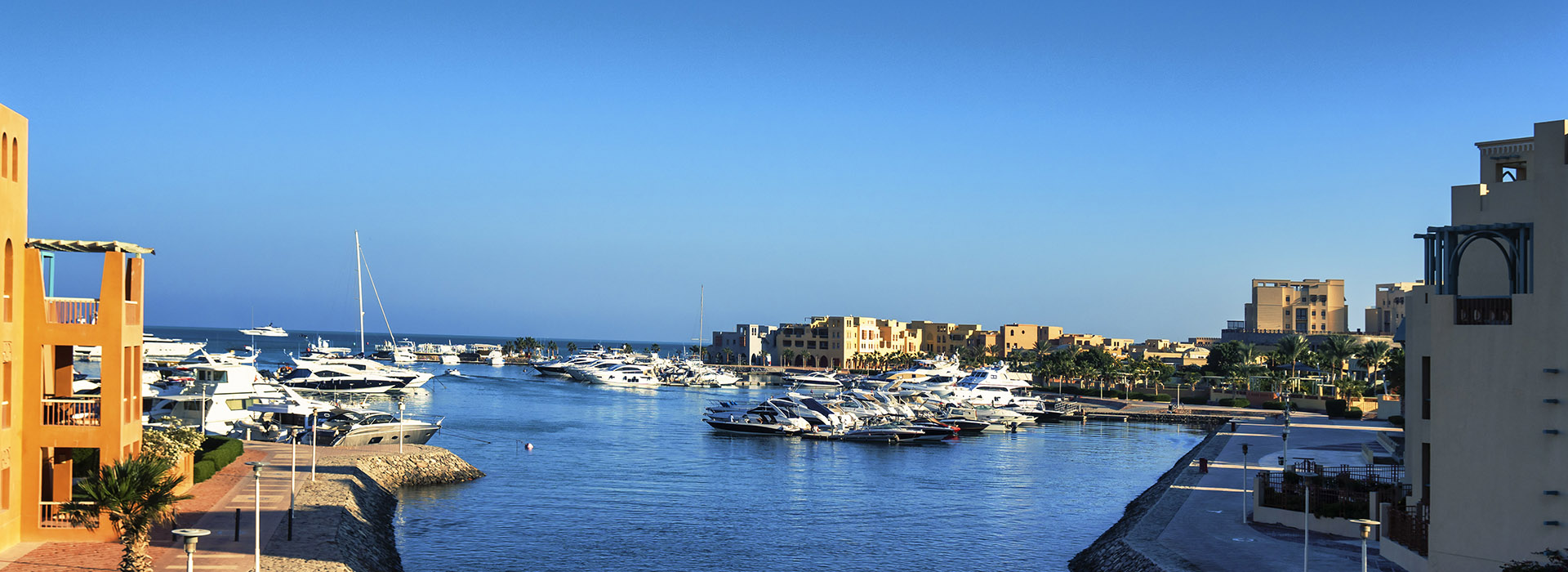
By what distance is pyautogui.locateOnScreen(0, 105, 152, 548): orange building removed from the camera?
2211 centimetres

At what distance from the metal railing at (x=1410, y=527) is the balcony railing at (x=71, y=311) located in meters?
26.2

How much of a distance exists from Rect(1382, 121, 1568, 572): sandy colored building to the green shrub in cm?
3010

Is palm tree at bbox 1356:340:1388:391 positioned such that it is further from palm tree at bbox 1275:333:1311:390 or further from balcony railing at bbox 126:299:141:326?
balcony railing at bbox 126:299:141:326

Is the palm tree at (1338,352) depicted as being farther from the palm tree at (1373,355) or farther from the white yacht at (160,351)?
the white yacht at (160,351)

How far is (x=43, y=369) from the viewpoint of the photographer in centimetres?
2402

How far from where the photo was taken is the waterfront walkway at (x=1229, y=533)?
24422 mm

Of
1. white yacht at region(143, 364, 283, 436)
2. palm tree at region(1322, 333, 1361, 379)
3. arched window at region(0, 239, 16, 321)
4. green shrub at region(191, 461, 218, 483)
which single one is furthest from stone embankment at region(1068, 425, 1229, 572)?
palm tree at region(1322, 333, 1361, 379)

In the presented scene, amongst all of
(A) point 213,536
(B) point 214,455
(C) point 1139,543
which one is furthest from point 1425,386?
(B) point 214,455

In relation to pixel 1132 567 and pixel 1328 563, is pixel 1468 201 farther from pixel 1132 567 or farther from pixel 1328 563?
pixel 1132 567

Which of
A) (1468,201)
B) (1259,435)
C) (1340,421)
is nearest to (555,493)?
(1468,201)

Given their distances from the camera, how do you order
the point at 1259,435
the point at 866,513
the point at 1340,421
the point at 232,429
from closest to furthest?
the point at 866,513 → the point at 232,429 → the point at 1259,435 → the point at 1340,421

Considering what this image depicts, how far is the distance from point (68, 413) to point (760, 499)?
25275 millimetres

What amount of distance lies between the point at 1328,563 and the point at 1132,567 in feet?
13.5

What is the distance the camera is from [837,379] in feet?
468
